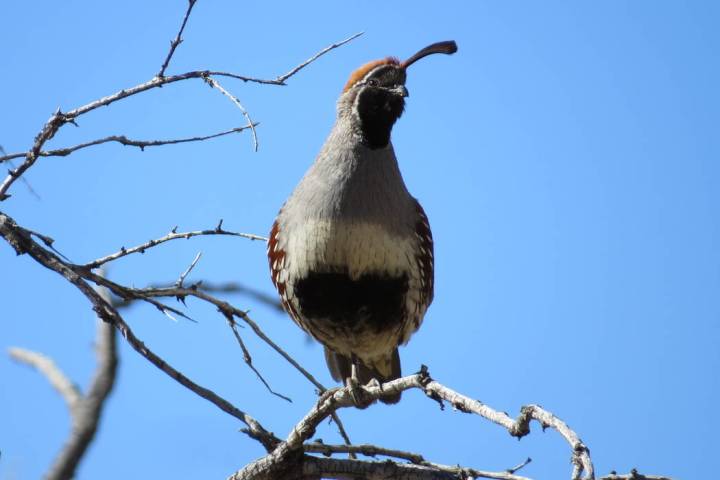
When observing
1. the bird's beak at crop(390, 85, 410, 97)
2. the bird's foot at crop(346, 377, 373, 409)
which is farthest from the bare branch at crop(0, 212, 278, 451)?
the bird's beak at crop(390, 85, 410, 97)

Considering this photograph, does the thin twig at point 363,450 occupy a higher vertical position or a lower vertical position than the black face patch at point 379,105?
lower

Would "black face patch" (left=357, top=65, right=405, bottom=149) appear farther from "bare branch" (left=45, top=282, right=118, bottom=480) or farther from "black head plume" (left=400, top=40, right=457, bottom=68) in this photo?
"bare branch" (left=45, top=282, right=118, bottom=480)

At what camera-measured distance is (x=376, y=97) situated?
5355 mm

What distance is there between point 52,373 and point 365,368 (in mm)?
2731

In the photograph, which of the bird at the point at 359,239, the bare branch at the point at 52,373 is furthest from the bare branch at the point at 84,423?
the bird at the point at 359,239

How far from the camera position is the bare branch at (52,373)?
3.15 m

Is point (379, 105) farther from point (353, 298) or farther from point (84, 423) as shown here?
point (84, 423)

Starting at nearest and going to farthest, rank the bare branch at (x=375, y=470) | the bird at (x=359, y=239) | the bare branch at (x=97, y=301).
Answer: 1. the bare branch at (x=97, y=301)
2. the bare branch at (x=375, y=470)
3. the bird at (x=359, y=239)

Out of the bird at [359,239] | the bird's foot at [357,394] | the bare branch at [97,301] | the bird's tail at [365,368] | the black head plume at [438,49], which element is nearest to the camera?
the bare branch at [97,301]

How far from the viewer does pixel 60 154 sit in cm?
370

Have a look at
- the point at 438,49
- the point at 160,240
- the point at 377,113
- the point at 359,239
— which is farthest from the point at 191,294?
the point at 438,49

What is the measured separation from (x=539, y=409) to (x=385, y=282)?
226 centimetres

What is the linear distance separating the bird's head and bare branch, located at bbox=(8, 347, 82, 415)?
7.73ft

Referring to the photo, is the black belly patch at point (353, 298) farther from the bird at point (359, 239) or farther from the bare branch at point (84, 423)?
the bare branch at point (84, 423)
